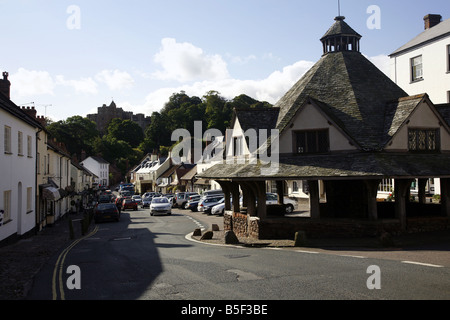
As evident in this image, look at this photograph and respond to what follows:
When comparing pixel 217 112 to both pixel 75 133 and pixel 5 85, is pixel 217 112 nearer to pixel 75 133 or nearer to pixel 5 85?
pixel 75 133

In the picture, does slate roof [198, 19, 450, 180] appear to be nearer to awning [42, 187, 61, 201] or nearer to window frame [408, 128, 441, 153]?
window frame [408, 128, 441, 153]

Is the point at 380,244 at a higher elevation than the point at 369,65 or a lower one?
lower

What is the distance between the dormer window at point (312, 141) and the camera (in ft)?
64.0

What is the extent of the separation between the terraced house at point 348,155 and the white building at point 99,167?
8718 cm

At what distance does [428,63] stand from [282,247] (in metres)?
22.8

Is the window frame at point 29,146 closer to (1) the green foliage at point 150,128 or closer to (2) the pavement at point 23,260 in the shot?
(2) the pavement at point 23,260

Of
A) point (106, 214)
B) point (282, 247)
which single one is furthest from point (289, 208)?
point (282, 247)

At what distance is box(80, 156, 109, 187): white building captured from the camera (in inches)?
4181

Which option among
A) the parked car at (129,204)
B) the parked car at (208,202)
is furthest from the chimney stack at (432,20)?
the parked car at (129,204)

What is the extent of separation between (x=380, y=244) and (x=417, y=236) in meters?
2.81

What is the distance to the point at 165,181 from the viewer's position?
81.4 m

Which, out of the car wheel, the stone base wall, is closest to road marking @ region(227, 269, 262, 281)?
the stone base wall

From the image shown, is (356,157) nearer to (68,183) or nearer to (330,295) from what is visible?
(330,295)
